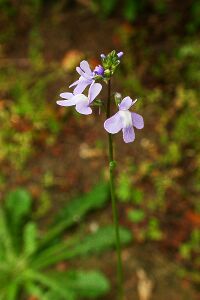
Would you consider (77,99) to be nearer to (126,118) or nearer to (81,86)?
(81,86)

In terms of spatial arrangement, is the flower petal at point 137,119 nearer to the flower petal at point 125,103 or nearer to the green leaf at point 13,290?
the flower petal at point 125,103

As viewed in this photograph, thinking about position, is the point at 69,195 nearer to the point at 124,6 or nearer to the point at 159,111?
the point at 159,111

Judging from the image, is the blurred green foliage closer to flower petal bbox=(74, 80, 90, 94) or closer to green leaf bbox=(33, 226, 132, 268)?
green leaf bbox=(33, 226, 132, 268)

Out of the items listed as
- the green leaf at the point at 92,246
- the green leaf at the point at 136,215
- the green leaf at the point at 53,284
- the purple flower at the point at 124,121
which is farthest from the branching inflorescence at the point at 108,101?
the green leaf at the point at 136,215

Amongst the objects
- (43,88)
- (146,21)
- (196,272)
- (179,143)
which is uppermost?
(146,21)

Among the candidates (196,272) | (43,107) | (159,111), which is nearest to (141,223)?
(196,272)

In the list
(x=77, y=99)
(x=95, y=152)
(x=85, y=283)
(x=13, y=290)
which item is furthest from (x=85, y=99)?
(x=95, y=152)

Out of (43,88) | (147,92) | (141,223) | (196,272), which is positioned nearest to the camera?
(196,272)

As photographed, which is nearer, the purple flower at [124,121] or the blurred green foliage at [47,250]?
the purple flower at [124,121]
